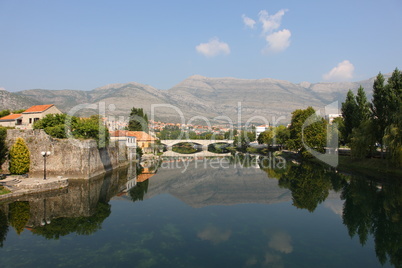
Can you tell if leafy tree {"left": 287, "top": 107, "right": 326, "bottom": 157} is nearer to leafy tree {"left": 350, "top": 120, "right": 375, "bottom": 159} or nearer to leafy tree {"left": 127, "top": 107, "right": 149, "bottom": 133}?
leafy tree {"left": 350, "top": 120, "right": 375, "bottom": 159}

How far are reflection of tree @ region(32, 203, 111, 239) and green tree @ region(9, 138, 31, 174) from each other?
42.7 feet

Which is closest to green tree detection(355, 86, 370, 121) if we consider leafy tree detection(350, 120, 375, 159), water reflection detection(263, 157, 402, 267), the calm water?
leafy tree detection(350, 120, 375, 159)

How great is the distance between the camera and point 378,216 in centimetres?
2039

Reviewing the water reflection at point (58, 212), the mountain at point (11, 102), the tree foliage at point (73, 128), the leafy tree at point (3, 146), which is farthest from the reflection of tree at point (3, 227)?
the mountain at point (11, 102)

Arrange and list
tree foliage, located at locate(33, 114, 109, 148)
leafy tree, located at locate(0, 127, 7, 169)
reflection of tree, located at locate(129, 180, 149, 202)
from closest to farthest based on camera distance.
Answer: reflection of tree, located at locate(129, 180, 149, 202) → leafy tree, located at locate(0, 127, 7, 169) → tree foliage, located at locate(33, 114, 109, 148)

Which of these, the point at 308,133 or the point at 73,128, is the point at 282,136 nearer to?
the point at 308,133

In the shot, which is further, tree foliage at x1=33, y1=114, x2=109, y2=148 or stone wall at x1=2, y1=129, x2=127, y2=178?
tree foliage at x1=33, y1=114, x2=109, y2=148

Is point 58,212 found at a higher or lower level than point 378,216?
higher

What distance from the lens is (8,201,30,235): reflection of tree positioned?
17.3 metres

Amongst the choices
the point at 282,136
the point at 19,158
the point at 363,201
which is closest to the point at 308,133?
the point at 282,136

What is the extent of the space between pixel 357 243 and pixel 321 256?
3.30 metres

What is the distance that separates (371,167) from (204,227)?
32197 millimetres

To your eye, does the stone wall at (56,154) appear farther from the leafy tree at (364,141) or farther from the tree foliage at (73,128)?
the leafy tree at (364,141)

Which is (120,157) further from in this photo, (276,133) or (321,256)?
(276,133)
